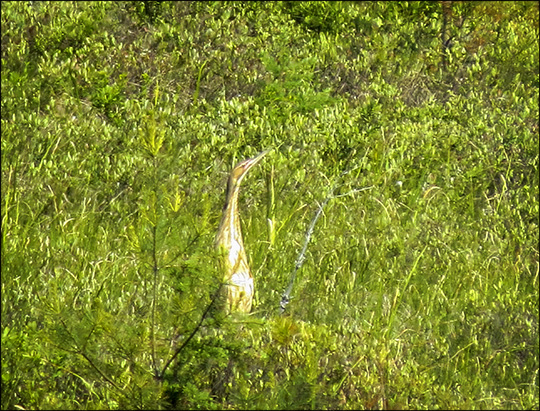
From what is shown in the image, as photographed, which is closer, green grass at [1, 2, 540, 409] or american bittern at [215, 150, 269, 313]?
green grass at [1, 2, 540, 409]

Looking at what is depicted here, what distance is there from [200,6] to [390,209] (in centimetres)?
384

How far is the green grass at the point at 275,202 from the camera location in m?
4.00

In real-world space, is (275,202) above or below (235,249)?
below

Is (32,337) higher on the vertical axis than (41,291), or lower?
higher

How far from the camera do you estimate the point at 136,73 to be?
8641 mm

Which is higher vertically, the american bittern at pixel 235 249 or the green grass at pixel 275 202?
the american bittern at pixel 235 249

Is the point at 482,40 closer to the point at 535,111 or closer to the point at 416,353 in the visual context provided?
the point at 535,111

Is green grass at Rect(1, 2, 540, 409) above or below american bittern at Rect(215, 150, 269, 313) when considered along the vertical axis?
below

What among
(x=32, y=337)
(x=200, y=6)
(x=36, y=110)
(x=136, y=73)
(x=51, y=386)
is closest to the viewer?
(x=32, y=337)

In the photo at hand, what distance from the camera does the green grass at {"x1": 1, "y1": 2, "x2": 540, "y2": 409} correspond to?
4000 mm

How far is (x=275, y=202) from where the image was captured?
6.73m

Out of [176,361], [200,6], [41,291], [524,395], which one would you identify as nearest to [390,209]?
[524,395]

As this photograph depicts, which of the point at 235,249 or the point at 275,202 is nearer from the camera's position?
the point at 235,249

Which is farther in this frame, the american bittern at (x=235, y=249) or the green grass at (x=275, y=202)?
the american bittern at (x=235, y=249)
